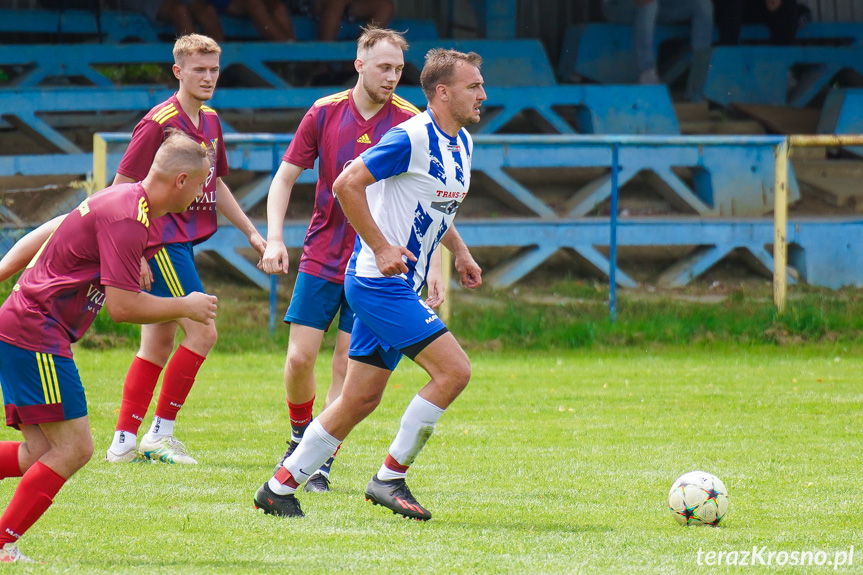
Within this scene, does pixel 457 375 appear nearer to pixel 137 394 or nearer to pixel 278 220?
pixel 278 220

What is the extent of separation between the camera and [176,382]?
6387 millimetres

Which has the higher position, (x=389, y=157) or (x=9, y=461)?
(x=389, y=157)

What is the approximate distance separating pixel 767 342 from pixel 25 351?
8572 millimetres

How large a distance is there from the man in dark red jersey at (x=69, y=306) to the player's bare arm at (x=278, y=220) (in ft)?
3.99

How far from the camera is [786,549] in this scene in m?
4.43

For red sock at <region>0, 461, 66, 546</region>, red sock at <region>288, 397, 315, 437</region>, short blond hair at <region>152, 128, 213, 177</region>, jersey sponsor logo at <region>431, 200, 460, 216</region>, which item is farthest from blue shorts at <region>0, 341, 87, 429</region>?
red sock at <region>288, 397, 315, 437</region>

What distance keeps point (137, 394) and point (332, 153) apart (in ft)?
5.62

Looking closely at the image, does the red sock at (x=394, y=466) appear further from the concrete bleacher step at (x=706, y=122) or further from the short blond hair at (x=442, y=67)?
the concrete bleacher step at (x=706, y=122)

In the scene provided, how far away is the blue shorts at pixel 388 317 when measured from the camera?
15.8 feet

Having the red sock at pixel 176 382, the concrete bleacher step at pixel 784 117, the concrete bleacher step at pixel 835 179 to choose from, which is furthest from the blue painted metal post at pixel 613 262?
the red sock at pixel 176 382

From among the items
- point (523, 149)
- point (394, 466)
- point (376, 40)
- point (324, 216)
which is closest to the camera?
point (394, 466)

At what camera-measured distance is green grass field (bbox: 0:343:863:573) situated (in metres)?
4.37

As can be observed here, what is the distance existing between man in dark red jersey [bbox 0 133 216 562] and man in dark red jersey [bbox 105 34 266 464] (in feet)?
6.19

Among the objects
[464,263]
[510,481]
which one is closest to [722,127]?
[510,481]
